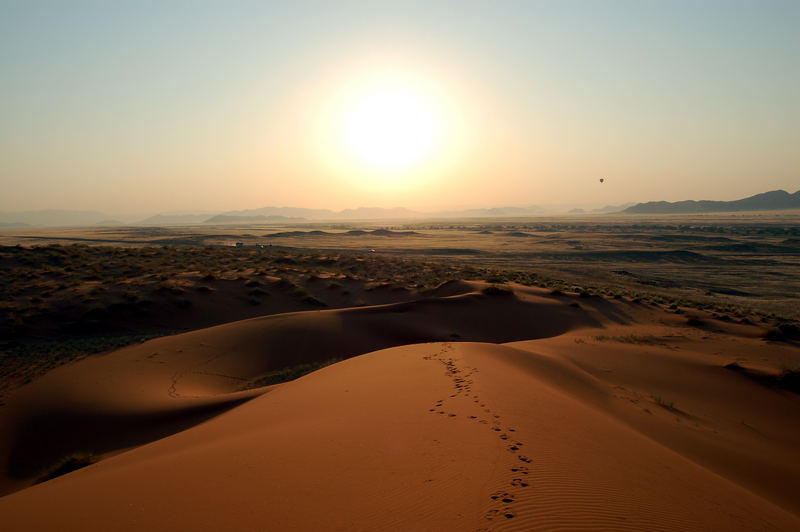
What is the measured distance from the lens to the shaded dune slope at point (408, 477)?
3.88 metres

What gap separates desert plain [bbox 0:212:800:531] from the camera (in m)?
4.20

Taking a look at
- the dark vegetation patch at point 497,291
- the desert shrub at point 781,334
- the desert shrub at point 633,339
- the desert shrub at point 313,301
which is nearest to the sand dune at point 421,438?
the desert shrub at point 633,339

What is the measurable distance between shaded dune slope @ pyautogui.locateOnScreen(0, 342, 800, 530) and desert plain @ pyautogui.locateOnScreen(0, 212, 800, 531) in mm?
33

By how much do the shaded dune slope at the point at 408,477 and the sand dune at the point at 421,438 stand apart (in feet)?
0.09

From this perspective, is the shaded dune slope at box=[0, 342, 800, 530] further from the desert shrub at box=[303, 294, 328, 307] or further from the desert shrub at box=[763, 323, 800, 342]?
the desert shrub at box=[303, 294, 328, 307]

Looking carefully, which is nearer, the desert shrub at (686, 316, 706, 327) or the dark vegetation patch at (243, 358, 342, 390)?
the dark vegetation patch at (243, 358, 342, 390)

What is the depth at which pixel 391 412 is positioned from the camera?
6957 millimetres

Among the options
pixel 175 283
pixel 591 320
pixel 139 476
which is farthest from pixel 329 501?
pixel 175 283

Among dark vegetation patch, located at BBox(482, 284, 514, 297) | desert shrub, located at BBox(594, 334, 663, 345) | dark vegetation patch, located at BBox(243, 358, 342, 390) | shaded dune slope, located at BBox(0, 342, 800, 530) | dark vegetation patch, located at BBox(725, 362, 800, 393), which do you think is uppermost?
shaded dune slope, located at BBox(0, 342, 800, 530)

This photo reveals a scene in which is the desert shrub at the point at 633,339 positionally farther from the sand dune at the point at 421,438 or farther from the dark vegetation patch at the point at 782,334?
the dark vegetation patch at the point at 782,334

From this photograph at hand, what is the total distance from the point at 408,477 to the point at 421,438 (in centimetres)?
117

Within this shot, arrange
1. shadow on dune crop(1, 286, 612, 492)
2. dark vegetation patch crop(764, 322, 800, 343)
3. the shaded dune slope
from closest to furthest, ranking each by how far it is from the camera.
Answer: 1. the shaded dune slope
2. shadow on dune crop(1, 286, 612, 492)
3. dark vegetation patch crop(764, 322, 800, 343)

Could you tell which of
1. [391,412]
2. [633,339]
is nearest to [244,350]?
[391,412]

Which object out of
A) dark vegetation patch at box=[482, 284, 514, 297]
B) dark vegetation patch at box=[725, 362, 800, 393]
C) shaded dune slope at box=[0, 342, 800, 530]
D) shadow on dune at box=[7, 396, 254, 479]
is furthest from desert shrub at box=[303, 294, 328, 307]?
dark vegetation patch at box=[725, 362, 800, 393]
